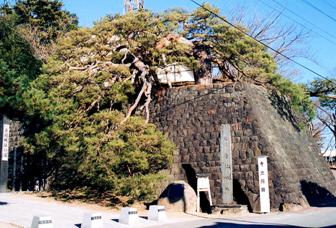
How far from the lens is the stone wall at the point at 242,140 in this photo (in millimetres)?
14930

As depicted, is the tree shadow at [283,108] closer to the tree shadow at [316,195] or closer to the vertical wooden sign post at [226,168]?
the tree shadow at [316,195]

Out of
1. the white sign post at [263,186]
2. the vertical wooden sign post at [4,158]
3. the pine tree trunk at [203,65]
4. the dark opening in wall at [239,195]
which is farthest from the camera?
the pine tree trunk at [203,65]

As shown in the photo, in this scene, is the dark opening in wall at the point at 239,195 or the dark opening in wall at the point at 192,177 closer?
the dark opening in wall at the point at 239,195

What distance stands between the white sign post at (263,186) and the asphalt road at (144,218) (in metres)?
0.47

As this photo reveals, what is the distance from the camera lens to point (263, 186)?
1357 cm

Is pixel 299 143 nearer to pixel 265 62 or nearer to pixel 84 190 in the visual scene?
pixel 265 62

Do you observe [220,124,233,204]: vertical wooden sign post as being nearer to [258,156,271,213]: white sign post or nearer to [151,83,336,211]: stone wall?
[258,156,271,213]: white sign post

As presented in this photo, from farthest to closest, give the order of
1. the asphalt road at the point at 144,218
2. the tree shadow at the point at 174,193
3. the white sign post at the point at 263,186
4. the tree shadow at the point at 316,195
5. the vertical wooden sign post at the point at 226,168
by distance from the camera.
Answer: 1. the tree shadow at the point at 316,195
2. the tree shadow at the point at 174,193
3. the vertical wooden sign post at the point at 226,168
4. the white sign post at the point at 263,186
5. the asphalt road at the point at 144,218

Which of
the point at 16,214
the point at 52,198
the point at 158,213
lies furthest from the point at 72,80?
the point at 158,213

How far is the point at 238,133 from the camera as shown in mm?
15844

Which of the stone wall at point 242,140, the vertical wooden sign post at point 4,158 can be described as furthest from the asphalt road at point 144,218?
the stone wall at point 242,140

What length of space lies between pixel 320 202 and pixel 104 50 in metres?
11.2

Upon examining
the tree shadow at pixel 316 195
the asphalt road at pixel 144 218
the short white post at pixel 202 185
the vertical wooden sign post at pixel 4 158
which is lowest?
the asphalt road at pixel 144 218

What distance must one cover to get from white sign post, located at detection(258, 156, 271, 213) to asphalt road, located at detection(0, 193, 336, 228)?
472 millimetres
